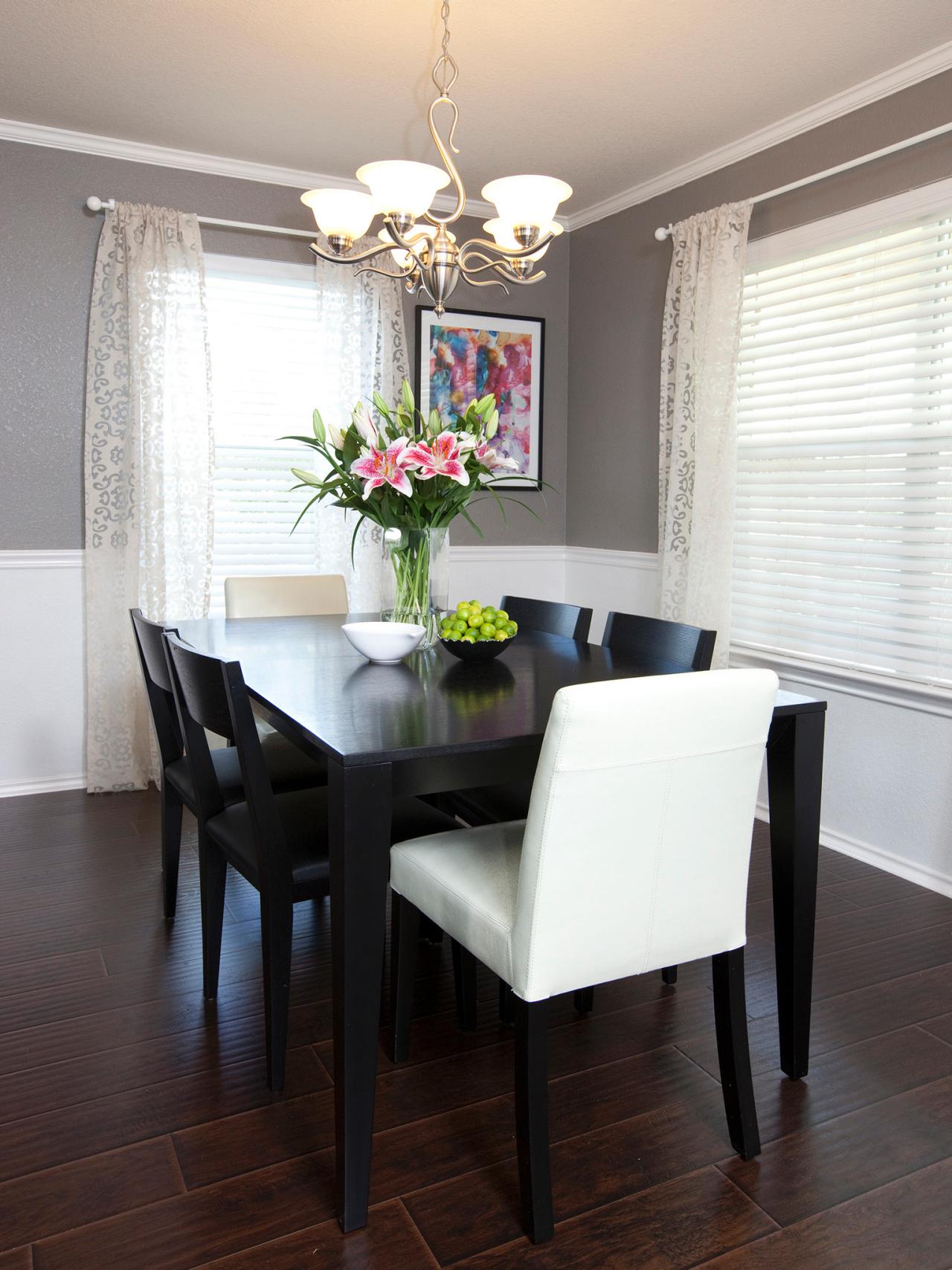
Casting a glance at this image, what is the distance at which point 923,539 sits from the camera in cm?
311

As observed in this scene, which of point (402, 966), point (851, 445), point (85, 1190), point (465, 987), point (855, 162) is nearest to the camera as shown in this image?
point (85, 1190)

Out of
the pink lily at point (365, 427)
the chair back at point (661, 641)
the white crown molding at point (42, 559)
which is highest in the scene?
the pink lily at point (365, 427)

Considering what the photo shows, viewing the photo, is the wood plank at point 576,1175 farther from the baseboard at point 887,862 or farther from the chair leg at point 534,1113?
the baseboard at point 887,862

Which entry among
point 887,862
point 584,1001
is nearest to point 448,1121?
point 584,1001

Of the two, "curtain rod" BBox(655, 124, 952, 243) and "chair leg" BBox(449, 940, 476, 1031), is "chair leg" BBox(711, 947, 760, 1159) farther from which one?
"curtain rod" BBox(655, 124, 952, 243)

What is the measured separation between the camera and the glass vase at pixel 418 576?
2.44 m

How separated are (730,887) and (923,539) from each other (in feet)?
6.18

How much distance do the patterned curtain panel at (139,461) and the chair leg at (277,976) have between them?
2306 mm

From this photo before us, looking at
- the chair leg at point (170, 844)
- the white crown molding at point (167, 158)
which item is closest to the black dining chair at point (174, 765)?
the chair leg at point (170, 844)

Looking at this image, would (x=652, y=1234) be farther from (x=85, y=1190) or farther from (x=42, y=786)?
(x=42, y=786)

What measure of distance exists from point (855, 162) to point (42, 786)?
3846mm

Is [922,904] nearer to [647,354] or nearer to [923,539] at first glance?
[923,539]

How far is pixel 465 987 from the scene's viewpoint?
216 cm

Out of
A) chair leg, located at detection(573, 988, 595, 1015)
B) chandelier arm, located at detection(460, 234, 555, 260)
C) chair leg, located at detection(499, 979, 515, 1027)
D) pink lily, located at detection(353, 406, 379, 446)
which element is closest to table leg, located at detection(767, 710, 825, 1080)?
chair leg, located at detection(573, 988, 595, 1015)
